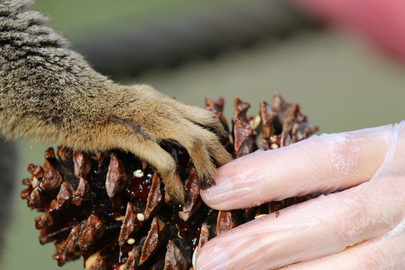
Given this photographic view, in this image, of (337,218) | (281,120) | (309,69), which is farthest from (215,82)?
(337,218)

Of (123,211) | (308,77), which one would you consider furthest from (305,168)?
(308,77)

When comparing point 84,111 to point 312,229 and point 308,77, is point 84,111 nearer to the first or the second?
point 312,229

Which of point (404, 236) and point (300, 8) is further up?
point (300, 8)

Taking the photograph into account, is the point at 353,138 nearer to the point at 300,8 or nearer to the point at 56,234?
the point at 56,234

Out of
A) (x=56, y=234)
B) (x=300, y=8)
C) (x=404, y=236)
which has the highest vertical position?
(x=300, y=8)

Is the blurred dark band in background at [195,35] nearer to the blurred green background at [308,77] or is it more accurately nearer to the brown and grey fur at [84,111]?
the blurred green background at [308,77]

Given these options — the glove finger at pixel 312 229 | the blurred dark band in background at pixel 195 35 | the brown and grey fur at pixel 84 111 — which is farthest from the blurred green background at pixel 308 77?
the glove finger at pixel 312 229
